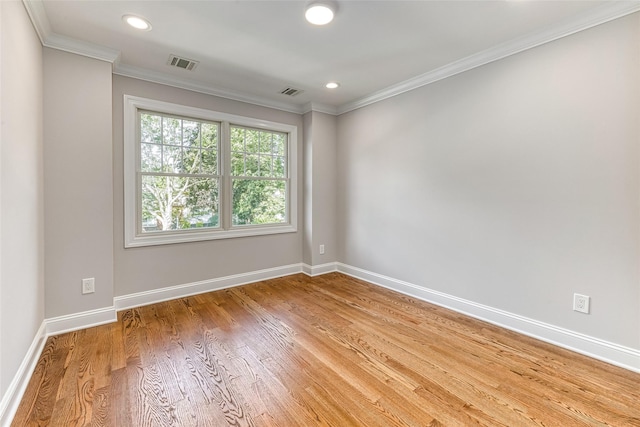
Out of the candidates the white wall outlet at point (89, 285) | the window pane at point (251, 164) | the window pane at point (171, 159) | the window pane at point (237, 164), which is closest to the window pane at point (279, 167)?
the window pane at point (251, 164)

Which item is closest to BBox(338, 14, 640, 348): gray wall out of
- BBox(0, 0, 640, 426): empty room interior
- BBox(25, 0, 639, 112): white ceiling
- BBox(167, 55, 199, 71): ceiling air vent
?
BBox(0, 0, 640, 426): empty room interior

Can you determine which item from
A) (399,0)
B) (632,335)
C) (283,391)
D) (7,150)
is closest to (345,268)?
(283,391)

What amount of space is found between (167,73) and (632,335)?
4.58 m

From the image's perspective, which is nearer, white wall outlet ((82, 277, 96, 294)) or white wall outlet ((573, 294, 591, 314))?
white wall outlet ((573, 294, 591, 314))

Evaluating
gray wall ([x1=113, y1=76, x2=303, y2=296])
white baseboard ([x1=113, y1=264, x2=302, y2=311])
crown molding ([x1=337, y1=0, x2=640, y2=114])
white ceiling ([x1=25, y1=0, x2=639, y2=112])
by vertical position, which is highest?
white ceiling ([x1=25, y1=0, x2=639, y2=112])

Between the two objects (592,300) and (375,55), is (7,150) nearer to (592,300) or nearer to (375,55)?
(375,55)

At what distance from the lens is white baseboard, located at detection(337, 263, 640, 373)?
1.98 metres

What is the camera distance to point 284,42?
8.06 ft

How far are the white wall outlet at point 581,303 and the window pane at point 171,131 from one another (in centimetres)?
406

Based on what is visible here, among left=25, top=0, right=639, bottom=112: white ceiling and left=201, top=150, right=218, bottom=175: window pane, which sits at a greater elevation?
left=25, top=0, right=639, bottom=112: white ceiling

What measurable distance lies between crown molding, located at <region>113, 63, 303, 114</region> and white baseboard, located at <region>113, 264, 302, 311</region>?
2267 millimetres

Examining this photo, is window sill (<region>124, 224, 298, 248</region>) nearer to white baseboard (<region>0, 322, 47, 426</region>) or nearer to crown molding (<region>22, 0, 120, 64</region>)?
white baseboard (<region>0, 322, 47, 426</region>)

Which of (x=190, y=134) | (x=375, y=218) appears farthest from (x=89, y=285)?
(x=375, y=218)

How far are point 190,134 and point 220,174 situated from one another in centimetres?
57
